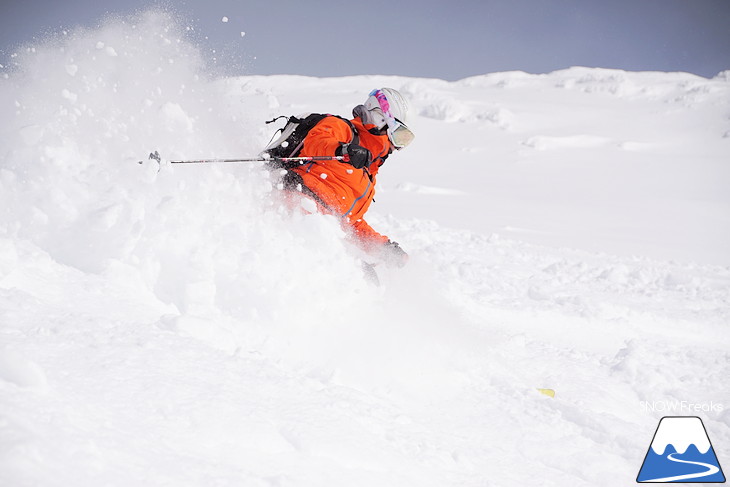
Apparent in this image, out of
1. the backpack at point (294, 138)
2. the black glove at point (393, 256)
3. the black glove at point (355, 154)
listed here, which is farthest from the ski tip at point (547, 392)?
the backpack at point (294, 138)

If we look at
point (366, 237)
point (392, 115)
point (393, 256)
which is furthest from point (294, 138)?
point (393, 256)

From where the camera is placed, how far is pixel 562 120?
1184 inches

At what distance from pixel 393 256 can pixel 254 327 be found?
6.35 feet

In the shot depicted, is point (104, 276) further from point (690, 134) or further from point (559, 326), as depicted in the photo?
point (690, 134)

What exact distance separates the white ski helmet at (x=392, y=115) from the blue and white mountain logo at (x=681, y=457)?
2753 mm

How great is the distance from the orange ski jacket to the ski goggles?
0.23ft

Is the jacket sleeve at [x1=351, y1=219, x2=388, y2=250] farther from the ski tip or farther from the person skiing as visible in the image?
the ski tip

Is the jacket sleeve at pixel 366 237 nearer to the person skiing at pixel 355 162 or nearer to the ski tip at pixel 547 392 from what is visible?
the person skiing at pixel 355 162

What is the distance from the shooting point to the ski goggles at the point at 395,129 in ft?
14.8

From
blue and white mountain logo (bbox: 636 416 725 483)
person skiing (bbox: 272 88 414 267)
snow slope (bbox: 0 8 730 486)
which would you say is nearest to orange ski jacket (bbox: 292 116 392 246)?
person skiing (bbox: 272 88 414 267)

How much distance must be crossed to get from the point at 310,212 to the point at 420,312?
43.9 inches

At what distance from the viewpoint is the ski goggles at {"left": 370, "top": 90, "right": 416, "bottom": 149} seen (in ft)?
14.8

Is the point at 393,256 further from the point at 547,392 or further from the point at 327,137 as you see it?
the point at 547,392

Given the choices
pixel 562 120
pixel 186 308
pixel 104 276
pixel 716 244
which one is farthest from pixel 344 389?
pixel 562 120
